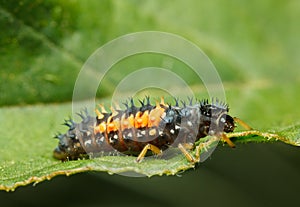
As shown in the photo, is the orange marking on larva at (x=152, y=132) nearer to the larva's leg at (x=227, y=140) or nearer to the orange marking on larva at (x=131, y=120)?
the orange marking on larva at (x=131, y=120)

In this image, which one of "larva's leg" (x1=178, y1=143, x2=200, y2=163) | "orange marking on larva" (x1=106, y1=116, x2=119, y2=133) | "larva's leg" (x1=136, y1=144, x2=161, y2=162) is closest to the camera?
"larva's leg" (x1=178, y1=143, x2=200, y2=163)

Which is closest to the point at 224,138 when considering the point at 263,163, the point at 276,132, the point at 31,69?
the point at 276,132

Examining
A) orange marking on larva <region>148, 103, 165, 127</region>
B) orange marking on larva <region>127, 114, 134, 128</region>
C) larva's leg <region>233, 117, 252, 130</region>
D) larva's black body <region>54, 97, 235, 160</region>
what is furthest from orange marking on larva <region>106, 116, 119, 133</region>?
larva's leg <region>233, 117, 252, 130</region>

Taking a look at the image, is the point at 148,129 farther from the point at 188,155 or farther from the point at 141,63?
the point at 141,63

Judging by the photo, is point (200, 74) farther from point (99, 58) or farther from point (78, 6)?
point (78, 6)

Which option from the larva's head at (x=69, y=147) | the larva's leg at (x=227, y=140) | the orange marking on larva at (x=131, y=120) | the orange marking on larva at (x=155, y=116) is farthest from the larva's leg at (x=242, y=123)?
the larva's head at (x=69, y=147)

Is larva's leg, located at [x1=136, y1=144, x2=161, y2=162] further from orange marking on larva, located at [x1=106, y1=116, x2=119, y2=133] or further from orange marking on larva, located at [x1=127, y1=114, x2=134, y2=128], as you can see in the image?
orange marking on larva, located at [x1=106, y1=116, x2=119, y2=133]

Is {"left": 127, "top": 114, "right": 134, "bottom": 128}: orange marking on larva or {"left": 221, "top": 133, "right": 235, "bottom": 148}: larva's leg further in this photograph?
{"left": 127, "top": 114, "right": 134, "bottom": 128}: orange marking on larva
